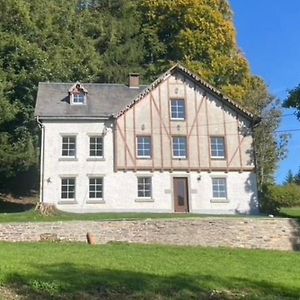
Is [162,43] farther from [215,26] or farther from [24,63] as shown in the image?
[24,63]

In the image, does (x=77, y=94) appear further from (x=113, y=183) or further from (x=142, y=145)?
(x=113, y=183)

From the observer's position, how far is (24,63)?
4181 centimetres

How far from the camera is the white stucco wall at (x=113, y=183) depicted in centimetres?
3388

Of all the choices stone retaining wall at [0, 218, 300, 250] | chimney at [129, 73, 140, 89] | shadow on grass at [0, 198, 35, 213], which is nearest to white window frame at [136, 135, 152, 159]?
chimney at [129, 73, 140, 89]

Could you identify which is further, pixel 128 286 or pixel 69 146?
pixel 69 146

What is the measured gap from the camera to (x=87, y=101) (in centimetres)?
3622

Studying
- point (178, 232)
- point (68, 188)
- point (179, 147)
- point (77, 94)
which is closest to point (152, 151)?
point (179, 147)

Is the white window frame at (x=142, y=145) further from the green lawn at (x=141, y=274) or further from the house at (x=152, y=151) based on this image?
the green lawn at (x=141, y=274)

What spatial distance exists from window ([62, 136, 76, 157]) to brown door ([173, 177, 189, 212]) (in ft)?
21.0

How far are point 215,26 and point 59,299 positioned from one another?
4035cm

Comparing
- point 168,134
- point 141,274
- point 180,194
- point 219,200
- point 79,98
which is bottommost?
point 141,274

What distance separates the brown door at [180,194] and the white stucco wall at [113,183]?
10.5 inches

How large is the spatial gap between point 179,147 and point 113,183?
4678mm

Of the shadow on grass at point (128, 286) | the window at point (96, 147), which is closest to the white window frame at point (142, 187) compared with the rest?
the window at point (96, 147)
